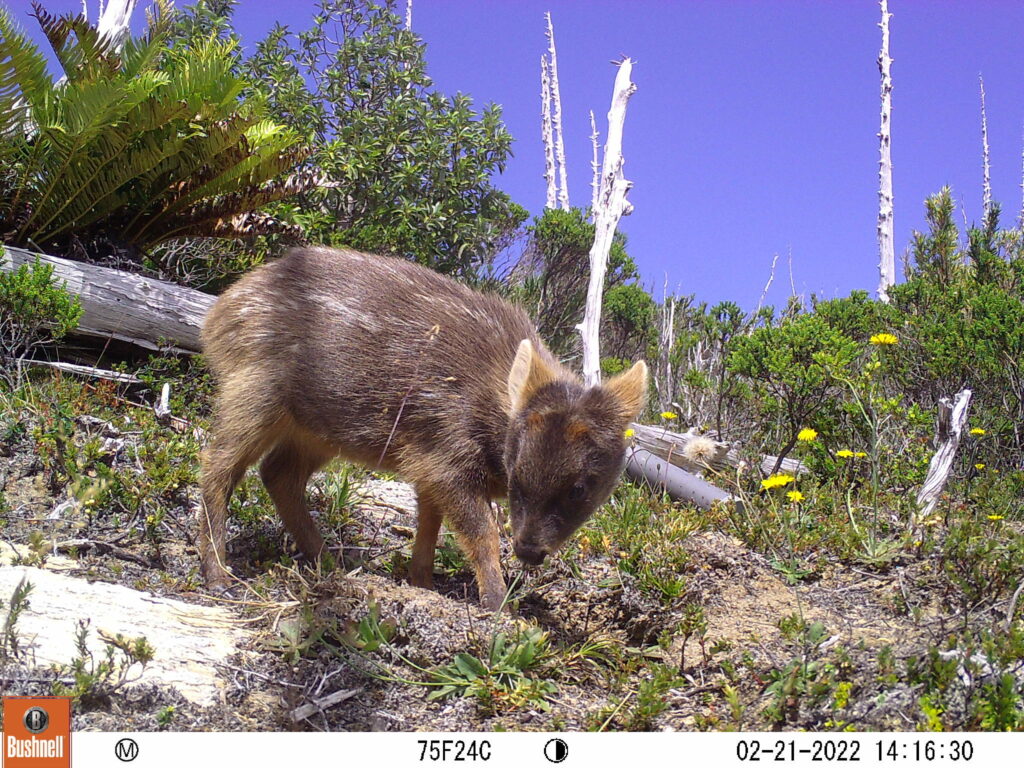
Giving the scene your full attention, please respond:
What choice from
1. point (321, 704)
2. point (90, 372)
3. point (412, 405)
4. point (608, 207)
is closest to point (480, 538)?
point (412, 405)

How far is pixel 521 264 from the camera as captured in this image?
12.6 metres

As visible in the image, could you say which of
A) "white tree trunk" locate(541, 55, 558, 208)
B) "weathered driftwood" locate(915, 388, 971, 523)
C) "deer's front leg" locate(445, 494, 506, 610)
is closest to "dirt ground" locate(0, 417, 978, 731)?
"deer's front leg" locate(445, 494, 506, 610)

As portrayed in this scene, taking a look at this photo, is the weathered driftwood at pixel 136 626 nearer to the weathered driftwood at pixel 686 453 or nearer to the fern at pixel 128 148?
the weathered driftwood at pixel 686 453

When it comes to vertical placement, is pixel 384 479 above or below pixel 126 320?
below

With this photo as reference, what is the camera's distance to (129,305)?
295 inches

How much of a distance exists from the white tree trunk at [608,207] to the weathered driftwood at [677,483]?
4.69 ft

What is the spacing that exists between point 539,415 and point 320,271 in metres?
1.67

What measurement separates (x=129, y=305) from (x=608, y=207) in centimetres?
460

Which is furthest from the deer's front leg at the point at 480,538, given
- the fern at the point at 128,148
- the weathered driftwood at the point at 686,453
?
the fern at the point at 128,148

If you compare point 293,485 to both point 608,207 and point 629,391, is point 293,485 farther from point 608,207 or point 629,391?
point 608,207

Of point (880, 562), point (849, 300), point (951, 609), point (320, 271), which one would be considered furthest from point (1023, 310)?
point (320, 271)
